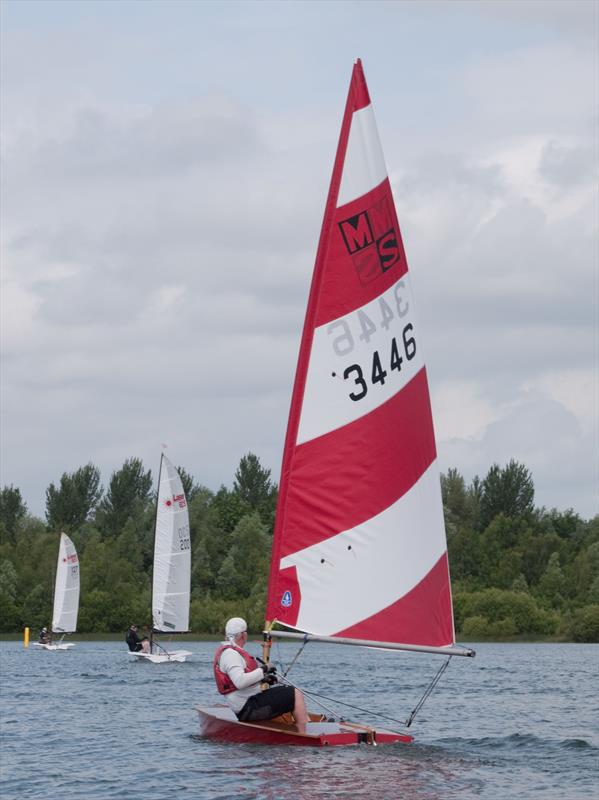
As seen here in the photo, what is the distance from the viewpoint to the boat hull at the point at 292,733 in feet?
55.0

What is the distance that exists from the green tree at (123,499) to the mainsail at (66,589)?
35848 mm

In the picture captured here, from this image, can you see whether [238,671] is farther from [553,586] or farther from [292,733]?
[553,586]

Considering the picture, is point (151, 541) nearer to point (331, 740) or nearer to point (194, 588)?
point (194, 588)

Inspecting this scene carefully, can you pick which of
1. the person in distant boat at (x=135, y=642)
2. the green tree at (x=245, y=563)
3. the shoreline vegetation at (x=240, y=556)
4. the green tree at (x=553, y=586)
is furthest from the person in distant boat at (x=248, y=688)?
the green tree at (x=553, y=586)

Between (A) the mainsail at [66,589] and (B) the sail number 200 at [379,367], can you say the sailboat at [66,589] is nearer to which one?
(A) the mainsail at [66,589]

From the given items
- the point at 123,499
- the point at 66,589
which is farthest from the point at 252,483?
the point at 66,589

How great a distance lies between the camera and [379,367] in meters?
17.4

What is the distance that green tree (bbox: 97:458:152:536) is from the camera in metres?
109

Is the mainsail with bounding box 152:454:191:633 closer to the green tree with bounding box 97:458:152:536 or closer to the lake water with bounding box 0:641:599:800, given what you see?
the lake water with bounding box 0:641:599:800

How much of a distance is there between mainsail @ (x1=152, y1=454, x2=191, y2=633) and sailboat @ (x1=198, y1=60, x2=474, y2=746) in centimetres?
3636

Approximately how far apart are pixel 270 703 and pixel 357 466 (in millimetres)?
3190

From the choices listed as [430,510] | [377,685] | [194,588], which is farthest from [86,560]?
[430,510]

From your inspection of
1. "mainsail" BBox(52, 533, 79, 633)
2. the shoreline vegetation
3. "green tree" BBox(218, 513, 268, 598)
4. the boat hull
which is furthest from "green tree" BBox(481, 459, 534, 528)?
the boat hull

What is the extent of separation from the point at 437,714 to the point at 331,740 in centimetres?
1184
